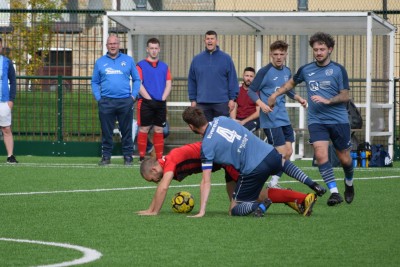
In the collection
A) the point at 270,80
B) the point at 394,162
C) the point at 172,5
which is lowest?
the point at 394,162

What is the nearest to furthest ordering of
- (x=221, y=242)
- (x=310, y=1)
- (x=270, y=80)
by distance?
(x=221, y=242), (x=270, y=80), (x=310, y=1)

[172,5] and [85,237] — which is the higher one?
[172,5]

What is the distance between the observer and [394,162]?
2083 centimetres

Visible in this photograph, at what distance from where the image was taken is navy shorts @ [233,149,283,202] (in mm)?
10609

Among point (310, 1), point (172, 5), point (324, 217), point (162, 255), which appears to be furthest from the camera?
point (310, 1)

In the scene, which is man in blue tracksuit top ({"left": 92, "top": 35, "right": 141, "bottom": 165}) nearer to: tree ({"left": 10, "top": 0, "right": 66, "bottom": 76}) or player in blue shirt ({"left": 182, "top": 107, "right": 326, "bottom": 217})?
tree ({"left": 10, "top": 0, "right": 66, "bottom": 76})

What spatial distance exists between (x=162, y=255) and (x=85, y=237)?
1.22 m

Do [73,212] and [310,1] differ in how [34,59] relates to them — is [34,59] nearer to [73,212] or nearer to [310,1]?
[310,1]

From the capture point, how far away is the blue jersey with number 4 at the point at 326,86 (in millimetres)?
12250

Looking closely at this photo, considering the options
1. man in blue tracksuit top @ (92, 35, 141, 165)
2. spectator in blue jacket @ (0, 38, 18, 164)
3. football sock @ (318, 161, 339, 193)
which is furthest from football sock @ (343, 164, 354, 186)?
spectator in blue jacket @ (0, 38, 18, 164)

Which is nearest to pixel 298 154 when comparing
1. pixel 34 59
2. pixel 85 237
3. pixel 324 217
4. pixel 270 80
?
pixel 34 59

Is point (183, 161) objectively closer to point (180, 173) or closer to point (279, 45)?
point (180, 173)

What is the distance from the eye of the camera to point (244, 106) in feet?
62.5

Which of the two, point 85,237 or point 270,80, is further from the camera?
point 270,80
